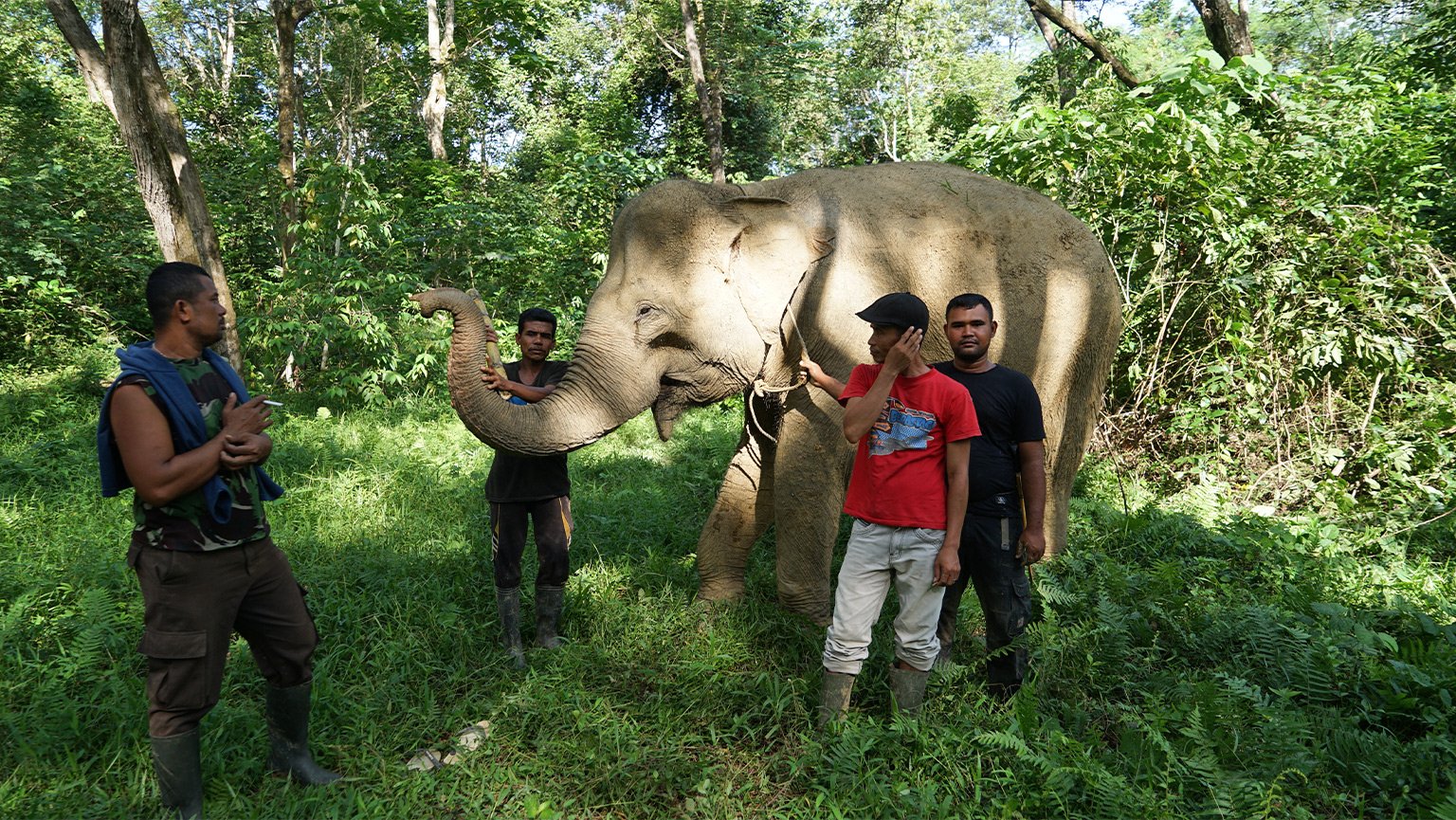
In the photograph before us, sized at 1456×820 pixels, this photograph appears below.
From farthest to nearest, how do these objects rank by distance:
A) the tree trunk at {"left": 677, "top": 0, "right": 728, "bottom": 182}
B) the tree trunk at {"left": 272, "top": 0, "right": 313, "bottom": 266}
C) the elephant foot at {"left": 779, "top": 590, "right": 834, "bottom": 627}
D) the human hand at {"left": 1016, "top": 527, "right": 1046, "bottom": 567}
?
the tree trunk at {"left": 677, "top": 0, "right": 728, "bottom": 182} → the tree trunk at {"left": 272, "top": 0, "right": 313, "bottom": 266} → the elephant foot at {"left": 779, "top": 590, "right": 834, "bottom": 627} → the human hand at {"left": 1016, "top": 527, "right": 1046, "bottom": 567}

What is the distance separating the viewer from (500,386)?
3518 mm

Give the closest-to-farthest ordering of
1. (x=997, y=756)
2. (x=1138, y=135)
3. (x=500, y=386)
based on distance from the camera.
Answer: (x=997, y=756) < (x=500, y=386) < (x=1138, y=135)

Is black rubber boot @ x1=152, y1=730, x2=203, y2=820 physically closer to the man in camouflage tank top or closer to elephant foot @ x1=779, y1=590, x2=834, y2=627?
the man in camouflage tank top

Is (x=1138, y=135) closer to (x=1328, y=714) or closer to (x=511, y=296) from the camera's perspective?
(x=1328, y=714)

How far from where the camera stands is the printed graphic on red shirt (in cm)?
287

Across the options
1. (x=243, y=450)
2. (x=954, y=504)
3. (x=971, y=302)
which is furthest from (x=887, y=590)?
(x=243, y=450)

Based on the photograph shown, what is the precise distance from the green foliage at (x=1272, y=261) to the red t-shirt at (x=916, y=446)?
4224 millimetres

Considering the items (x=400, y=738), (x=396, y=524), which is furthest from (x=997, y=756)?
(x=396, y=524)

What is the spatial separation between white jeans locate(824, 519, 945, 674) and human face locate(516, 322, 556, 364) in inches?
67.7

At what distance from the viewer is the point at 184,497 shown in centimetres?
247

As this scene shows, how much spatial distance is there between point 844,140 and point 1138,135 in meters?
21.6

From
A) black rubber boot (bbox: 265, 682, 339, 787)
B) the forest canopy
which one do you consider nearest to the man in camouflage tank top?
black rubber boot (bbox: 265, 682, 339, 787)

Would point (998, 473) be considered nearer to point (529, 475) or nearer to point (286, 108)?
point (529, 475)

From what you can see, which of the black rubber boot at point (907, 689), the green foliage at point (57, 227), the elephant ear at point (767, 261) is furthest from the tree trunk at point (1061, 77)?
the green foliage at point (57, 227)
